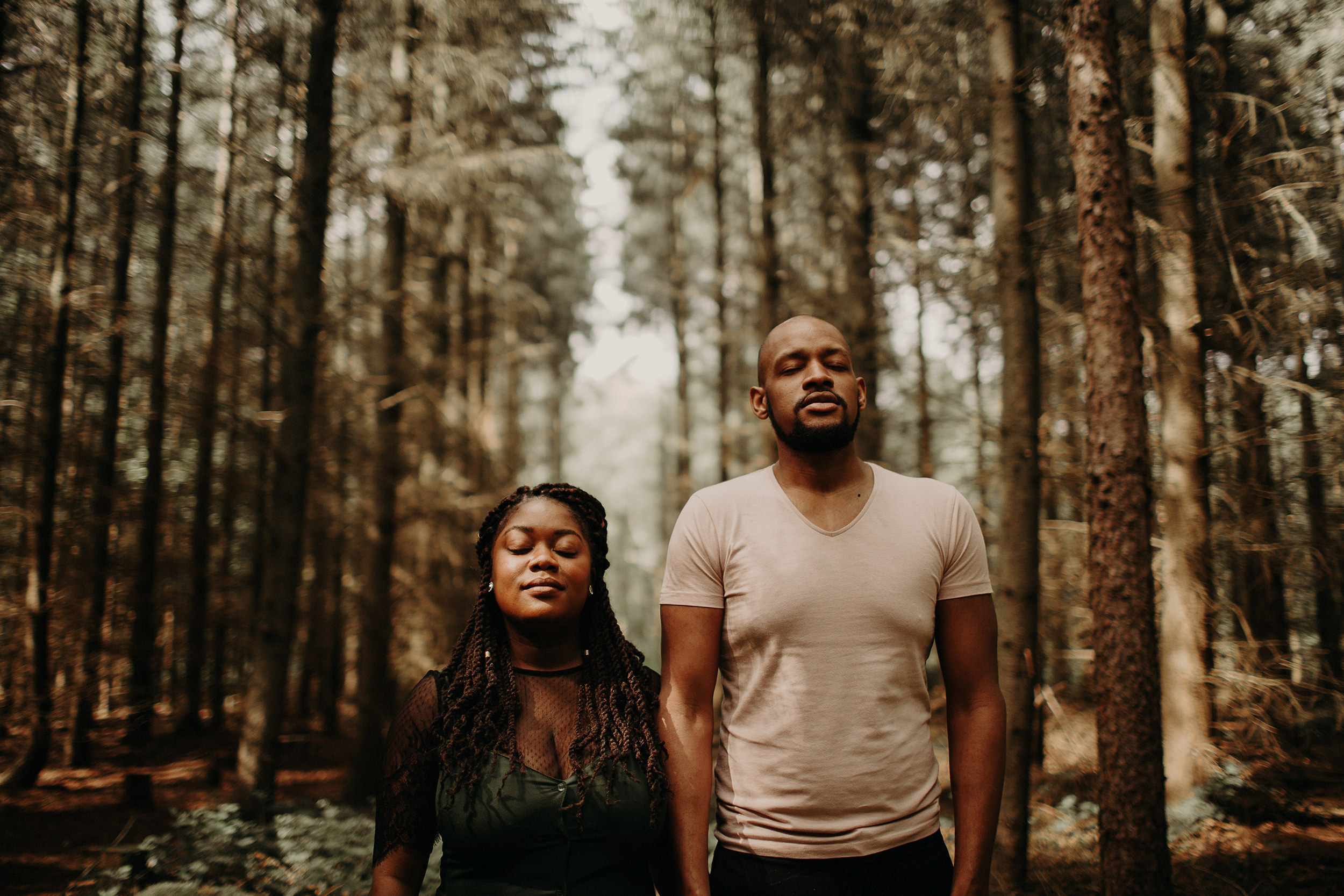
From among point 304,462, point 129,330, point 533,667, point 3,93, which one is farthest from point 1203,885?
point 129,330

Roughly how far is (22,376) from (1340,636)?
19810 millimetres

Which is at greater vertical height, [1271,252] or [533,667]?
[1271,252]

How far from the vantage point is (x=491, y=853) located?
7.69 feet

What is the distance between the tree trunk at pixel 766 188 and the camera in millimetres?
11414

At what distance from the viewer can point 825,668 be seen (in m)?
2.38

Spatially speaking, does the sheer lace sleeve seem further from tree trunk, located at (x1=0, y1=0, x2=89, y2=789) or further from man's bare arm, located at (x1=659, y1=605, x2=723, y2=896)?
tree trunk, located at (x1=0, y1=0, x2=89, y2=789)

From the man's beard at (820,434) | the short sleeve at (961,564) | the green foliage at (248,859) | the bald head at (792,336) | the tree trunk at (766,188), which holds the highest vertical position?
the tree trunk at (766,188)

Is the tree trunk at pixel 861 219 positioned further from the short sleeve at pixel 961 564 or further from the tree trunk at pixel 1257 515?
the short sleeve at pixel 961 564

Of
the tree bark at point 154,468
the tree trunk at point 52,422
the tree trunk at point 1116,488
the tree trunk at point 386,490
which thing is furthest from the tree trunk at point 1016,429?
the tree bark at point 154,468

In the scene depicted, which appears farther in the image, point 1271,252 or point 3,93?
point 1271,252

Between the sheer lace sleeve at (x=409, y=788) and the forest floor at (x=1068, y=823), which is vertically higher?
the sheer lace sleeve at (x=409, y=788)

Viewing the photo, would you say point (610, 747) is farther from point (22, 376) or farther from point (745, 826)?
point (22, 376)

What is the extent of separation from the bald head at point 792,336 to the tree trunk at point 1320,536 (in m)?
5.20

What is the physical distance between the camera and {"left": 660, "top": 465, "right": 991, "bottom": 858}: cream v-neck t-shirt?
7.66ft
